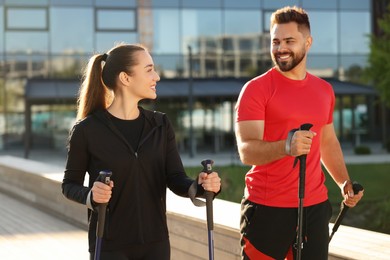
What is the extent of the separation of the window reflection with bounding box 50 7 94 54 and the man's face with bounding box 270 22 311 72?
33.0m

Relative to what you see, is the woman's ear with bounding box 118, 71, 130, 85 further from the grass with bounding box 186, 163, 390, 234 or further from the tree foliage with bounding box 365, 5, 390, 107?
the tree foliage with bounding box 365, 5, 390, 107

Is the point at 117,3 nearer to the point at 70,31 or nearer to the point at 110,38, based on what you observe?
the point at 110,38

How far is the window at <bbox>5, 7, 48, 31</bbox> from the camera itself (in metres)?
36.5

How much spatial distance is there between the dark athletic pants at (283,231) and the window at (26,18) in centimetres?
3339

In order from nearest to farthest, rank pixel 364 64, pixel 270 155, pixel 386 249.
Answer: pixel 270 155 → pixel 386 249 → pixel 364 64

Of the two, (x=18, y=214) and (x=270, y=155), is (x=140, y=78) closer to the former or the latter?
(x=270, y=155)

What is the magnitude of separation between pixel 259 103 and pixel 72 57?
33266 millimetres

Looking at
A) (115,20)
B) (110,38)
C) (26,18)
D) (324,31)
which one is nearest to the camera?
(26,18)

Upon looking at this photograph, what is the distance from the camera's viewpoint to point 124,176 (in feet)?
12.9

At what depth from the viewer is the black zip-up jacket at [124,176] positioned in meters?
3.94

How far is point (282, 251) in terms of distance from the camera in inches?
165

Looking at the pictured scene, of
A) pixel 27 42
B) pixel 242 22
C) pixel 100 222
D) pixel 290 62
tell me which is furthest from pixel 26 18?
pixel 100 222

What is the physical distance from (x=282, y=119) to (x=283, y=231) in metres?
0.53

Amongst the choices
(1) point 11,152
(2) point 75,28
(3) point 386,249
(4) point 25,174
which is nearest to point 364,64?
(2) point 75,28
